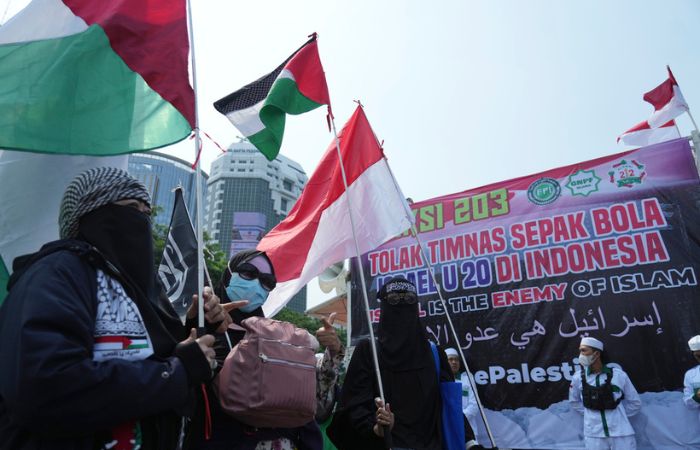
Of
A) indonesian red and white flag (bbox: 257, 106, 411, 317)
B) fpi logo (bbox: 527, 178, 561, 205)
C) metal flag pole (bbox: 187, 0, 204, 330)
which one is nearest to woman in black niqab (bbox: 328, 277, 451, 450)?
indonesian red and white flag (bbox: 257, 106, 411, 317)

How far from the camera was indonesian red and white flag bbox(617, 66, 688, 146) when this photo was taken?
519 centimetres

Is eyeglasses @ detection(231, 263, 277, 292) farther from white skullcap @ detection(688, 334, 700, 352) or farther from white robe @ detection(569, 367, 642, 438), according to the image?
white skullcap @ detection(688, 334, 700, 352)

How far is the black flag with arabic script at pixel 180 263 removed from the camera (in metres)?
2.88

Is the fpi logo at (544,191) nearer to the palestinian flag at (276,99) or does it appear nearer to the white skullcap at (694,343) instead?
the white skullcap at (694,343)

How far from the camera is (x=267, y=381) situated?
1.67 meters

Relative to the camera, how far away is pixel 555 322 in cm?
479

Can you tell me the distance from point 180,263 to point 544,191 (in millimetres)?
3867

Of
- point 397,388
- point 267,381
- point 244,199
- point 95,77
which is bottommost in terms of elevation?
point 397,388

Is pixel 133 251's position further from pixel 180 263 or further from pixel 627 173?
pixel 627 173

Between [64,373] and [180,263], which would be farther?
[180,263]

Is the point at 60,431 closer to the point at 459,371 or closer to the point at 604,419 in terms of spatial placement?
the point at 604,419

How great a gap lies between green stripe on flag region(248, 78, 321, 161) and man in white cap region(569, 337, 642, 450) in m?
3.43

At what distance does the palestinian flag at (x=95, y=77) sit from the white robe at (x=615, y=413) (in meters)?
4.19

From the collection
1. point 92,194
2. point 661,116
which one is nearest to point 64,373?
point 92,194
